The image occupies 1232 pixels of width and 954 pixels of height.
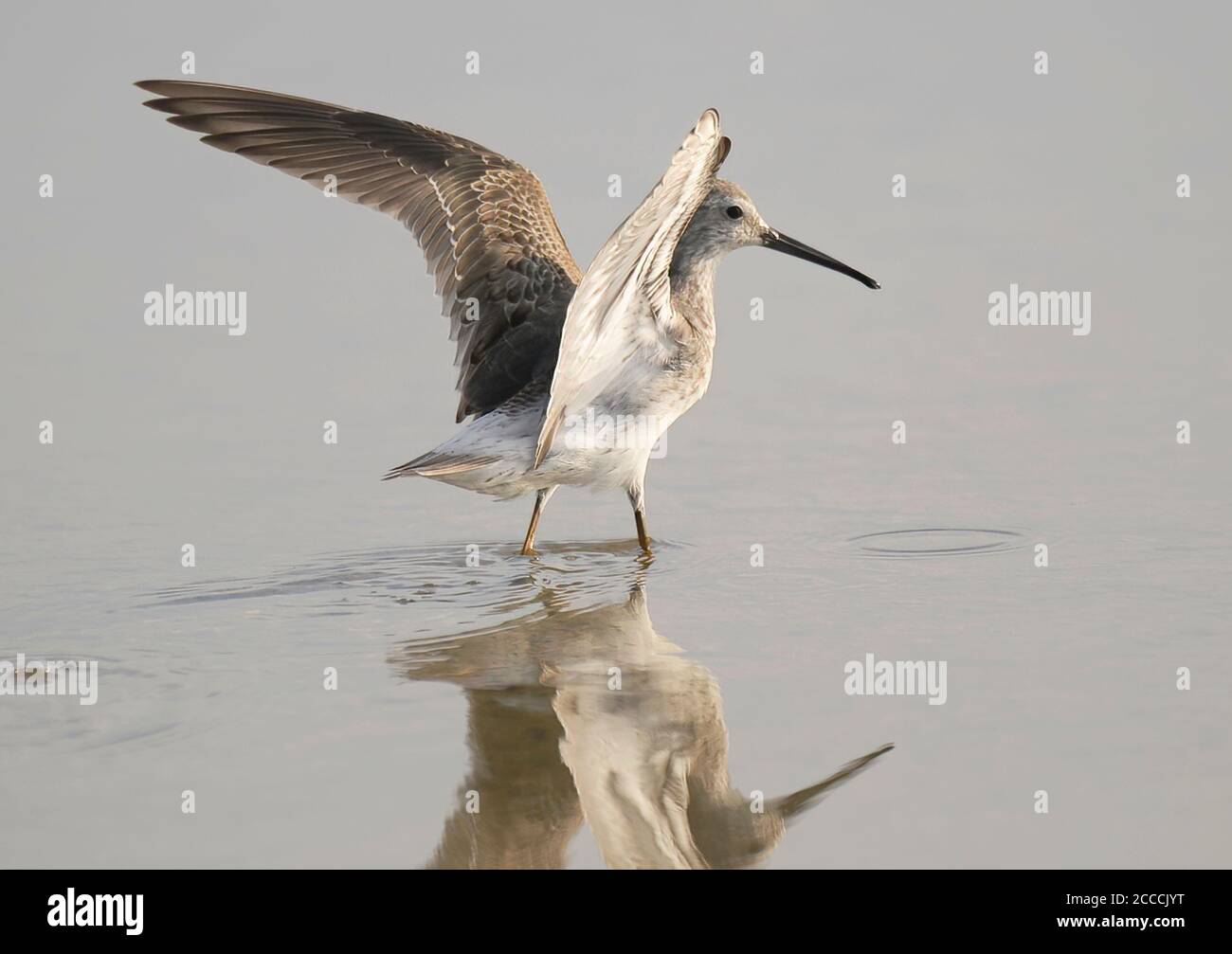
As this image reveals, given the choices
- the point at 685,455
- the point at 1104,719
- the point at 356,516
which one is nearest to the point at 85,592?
the point at 356,516

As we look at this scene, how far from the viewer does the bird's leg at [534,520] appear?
780 centimetres

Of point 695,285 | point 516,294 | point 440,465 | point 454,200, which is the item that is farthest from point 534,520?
point 454,200

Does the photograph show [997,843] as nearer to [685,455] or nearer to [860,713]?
[860,713]

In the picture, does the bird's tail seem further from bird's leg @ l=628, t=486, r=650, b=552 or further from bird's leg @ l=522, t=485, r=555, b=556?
bird's leg @ l=628, t=486, r=650, b=552

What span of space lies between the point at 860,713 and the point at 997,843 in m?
1.02

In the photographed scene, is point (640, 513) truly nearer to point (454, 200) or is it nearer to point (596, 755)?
point (454, 200)

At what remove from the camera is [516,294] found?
798cm

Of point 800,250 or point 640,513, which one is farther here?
point 800,250

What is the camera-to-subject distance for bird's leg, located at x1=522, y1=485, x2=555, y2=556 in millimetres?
7801

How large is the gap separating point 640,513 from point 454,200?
1.85 meters

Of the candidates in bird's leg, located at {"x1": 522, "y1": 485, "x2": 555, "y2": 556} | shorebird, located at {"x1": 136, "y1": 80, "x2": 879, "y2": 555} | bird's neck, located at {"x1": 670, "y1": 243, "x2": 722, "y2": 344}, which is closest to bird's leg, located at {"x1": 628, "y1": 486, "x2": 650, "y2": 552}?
shorebird, located at {"x1": 136, "y1": 80, "x2": 879, "y2": 555}

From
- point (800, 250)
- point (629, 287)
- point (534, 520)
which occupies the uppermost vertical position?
point (800, 250)

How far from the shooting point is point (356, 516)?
8.32 meters

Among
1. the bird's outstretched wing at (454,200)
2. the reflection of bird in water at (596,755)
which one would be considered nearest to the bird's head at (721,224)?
the bird's outstretched wing at (454,200)
